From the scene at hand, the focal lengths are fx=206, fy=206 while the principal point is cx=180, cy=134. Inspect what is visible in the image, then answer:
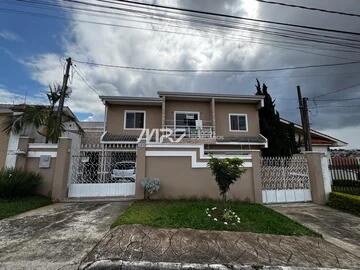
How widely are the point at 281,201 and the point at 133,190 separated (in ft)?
20.8

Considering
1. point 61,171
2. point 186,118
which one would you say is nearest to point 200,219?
point 61,171

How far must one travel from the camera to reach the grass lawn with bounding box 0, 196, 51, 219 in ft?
21.0

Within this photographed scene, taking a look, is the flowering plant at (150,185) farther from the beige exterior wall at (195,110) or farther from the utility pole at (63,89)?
the beige exterior wall at (195,110)

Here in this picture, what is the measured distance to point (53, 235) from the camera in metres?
4.83

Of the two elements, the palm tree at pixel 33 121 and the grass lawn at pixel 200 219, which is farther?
the palm tree at pixel 33 121

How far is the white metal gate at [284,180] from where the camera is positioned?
8.88 meters

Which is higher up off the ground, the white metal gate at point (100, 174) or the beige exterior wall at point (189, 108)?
the beige exterior wall at point (189, 108)

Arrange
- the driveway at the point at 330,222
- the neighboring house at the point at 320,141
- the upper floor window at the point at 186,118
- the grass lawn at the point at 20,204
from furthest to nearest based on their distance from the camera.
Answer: the neighboring house at the point at 320,141 < the upper floor window at the point at 186,118 < the grass lawn at the point at 20,204 < the driveway at the point at 330,222

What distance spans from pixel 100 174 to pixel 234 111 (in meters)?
12.4

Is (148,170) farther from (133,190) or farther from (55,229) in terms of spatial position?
(55,229)

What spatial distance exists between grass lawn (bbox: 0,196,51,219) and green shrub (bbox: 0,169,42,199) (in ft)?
0.77

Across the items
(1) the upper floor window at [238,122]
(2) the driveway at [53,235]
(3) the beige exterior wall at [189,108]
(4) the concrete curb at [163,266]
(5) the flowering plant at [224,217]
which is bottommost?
(4) the concrete curb at [163,266]

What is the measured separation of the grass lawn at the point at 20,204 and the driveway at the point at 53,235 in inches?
12.2

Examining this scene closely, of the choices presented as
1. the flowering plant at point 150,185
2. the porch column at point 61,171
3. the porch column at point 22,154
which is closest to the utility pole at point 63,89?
the porch column at point 22,154
